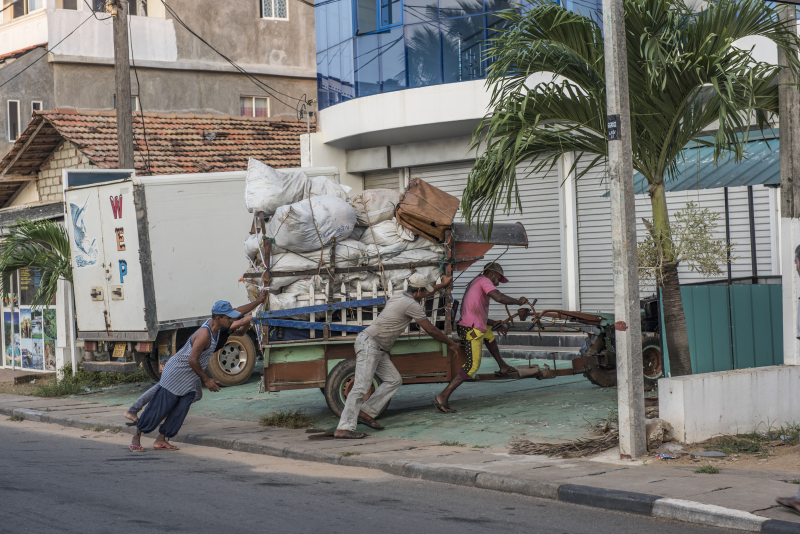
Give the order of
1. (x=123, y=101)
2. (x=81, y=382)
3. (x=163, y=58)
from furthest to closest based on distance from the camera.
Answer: (x=163, y=58) < (x=123, y=101) < (x=81, y=382)

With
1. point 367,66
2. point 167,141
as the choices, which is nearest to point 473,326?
point 367,66

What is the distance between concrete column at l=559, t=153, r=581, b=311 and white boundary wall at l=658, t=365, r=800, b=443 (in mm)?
7516

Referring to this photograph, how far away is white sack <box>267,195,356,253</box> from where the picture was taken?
10.1 meters

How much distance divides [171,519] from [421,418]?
4.70 m

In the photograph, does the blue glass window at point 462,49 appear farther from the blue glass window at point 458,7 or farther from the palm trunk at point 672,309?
the palm trunk at point 672,309

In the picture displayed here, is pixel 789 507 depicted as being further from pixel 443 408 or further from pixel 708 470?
pixel 443 408

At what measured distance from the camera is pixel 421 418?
10.5 meters

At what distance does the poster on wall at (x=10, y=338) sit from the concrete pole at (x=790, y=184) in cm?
1591

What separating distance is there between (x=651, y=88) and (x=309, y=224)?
13.0 ft

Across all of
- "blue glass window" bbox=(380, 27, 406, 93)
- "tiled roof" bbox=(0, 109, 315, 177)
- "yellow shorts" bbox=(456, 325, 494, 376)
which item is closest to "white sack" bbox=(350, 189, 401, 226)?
"yellow shorts" bbox=(456, 325, 494, 376)

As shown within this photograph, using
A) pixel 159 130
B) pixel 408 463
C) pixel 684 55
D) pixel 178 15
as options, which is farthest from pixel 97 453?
pixel 178 15

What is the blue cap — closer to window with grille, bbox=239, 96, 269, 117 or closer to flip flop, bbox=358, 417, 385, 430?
flip flop, bbox=358, 417, 385, 430

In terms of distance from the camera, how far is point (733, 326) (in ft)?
30.7

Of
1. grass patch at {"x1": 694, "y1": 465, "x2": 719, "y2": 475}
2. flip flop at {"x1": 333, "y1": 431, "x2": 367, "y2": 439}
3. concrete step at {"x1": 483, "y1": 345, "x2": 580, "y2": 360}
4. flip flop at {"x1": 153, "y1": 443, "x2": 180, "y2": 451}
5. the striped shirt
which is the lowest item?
flip flop at {"x1": 153, "y1": 443, "x2": 180, "y2": 451}
